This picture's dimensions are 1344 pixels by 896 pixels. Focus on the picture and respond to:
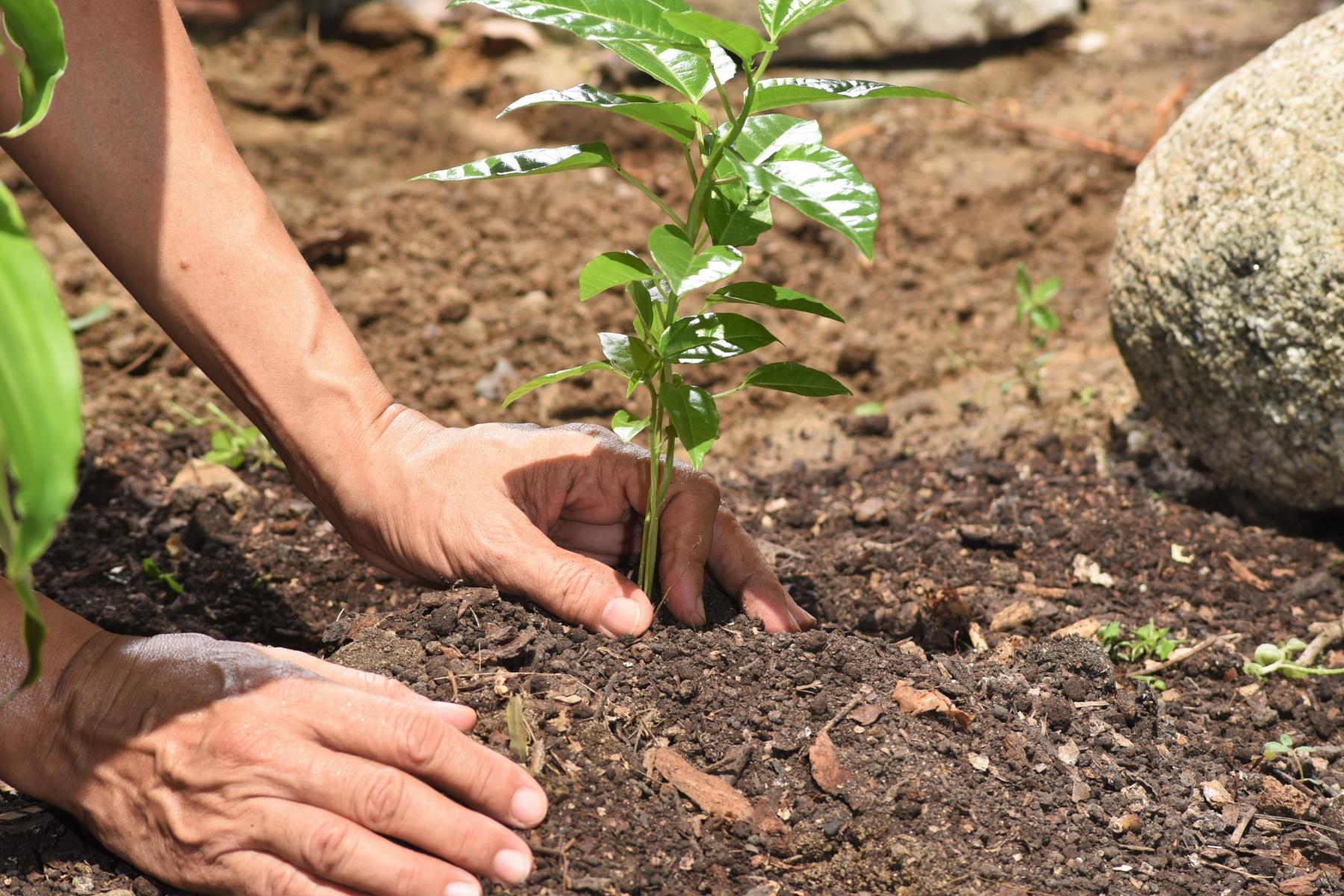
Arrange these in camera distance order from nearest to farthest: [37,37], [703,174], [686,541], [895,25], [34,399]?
[34,399]
[37,37]
[703,174]
[686,541]
[895,25]

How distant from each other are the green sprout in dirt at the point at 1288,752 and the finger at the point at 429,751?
1.45m

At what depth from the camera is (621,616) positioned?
6.04ft

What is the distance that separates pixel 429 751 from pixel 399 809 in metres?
0.09

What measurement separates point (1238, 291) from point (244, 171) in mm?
2317

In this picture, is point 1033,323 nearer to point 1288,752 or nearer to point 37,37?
point 1288,752

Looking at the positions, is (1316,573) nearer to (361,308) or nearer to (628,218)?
(628,218)

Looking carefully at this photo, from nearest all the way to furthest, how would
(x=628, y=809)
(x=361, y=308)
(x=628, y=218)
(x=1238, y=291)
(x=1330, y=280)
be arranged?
(x=628, y=809) < (x=1330, y=280) < (x=1238, y=291) < (x=361, y=308) < (x=628, y=218)

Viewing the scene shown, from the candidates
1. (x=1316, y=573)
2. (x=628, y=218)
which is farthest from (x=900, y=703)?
(x=628, y=218)

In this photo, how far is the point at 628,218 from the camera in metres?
4.24

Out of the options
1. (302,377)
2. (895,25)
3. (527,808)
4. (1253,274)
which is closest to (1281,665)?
(1253,274)

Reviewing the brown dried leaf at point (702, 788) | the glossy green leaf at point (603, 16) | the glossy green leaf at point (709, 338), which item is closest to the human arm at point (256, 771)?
the brown dried leaf at point (702, 788)

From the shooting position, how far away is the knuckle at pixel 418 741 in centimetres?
144

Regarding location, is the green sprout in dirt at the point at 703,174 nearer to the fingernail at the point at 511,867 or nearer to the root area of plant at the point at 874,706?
the root area of plant at the point at 874,706

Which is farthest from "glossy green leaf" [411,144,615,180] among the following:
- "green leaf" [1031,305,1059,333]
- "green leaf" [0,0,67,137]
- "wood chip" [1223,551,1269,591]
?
"green leaf" [1031,305,1059,333]
